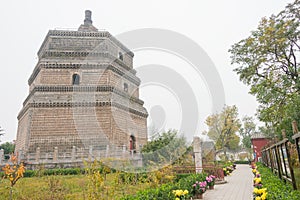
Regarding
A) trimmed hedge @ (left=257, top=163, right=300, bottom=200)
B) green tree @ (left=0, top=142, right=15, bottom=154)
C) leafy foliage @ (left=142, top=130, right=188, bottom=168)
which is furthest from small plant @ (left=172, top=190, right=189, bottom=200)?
green tree @ (left=0, top=142, right=15, bottom=154)

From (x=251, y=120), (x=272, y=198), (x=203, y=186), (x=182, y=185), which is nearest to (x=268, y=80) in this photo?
(x=203, y=186)

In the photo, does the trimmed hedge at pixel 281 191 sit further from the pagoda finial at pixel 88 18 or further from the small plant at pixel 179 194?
the pagoda finial at pixel 88 18

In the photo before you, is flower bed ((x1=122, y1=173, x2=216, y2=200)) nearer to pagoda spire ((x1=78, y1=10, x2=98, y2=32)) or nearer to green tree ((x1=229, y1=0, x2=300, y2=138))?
green tree ((x1=229, y1=0, x2=300, y2=138))

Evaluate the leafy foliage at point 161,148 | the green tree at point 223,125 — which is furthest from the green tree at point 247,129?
the leafy foliage at point 161,148

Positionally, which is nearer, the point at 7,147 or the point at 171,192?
the point at 171,192

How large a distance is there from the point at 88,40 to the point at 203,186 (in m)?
15.7

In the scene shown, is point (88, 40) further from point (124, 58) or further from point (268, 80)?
point (268, 80)

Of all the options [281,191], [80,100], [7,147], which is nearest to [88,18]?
[80,100]

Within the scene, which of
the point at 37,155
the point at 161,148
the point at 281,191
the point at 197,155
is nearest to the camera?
the point at 281,191

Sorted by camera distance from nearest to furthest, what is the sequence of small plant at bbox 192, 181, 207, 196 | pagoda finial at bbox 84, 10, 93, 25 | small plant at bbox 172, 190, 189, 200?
small plant at bbox 172, 190, 189, 200 → small plant at bbox 192, 181, 207, 196 → pagoda finial at bbox 84, 10, 93, 25

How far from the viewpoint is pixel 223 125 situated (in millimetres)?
28172

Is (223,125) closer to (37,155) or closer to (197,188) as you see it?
(37,155)

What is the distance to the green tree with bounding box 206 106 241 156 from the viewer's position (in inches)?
1080

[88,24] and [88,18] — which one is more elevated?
[88,18]
